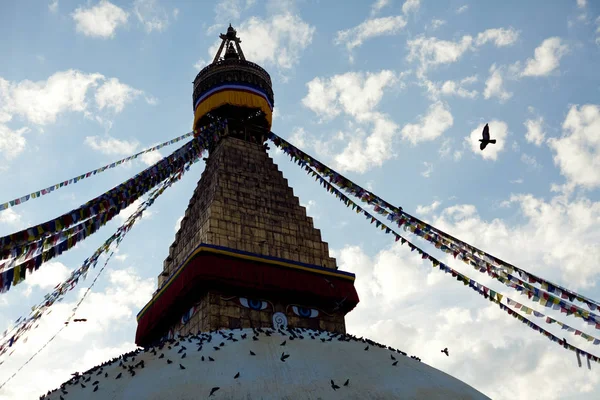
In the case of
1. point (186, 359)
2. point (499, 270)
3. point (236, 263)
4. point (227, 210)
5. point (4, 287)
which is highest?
point (227, 210)

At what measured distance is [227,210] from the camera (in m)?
11.0

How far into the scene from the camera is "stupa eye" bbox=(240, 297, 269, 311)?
9961mm

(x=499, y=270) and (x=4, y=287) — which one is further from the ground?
(x=499, y=270)

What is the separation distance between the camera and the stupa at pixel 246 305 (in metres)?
6.18

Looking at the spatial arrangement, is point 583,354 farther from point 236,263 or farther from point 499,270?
point 236,263

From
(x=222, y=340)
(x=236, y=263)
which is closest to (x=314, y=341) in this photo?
(x=222, y=340)

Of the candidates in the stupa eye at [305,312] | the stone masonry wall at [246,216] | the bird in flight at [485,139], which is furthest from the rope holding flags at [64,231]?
the bird in flight at [485,139]

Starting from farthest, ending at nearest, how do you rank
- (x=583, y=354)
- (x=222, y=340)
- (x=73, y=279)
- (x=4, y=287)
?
(x=73, y=279), (x=583, y=354), (x=222, y=340), (x=4, y=287)

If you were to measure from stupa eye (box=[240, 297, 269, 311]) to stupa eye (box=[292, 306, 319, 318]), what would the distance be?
1.95 ft

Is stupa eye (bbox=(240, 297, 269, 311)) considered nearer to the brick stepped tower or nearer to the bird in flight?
the brick stepped tower

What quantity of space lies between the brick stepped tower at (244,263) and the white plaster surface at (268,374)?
213 cm

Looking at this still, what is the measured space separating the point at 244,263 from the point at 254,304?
0.77m

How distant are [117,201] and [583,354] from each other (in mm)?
7800

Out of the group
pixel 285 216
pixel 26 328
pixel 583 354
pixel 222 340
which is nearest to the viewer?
pixel 222 340
